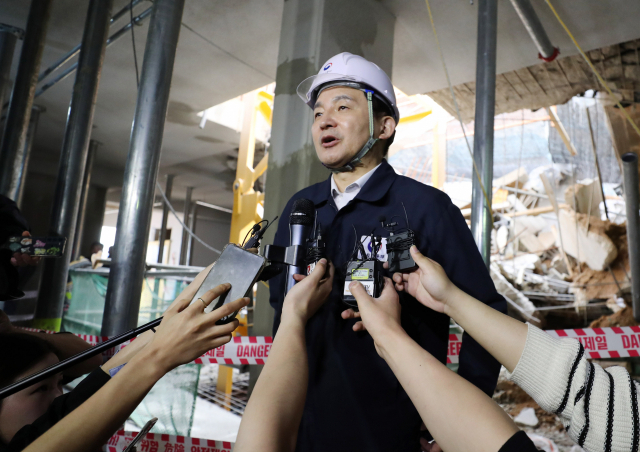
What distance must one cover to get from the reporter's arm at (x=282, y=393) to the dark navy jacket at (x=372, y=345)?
0.46m

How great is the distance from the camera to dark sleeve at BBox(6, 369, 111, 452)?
120cm

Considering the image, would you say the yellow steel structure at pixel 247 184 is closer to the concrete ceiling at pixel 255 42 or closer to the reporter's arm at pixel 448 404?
the concrete ceiling at pixel 255 42

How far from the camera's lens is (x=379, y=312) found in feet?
3.59

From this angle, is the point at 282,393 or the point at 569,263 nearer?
the point at 282,393

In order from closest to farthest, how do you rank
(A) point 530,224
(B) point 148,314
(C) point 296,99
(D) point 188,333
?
(D) point 188,333 → (C) point 296,99 → (B) point 148,314 → (A) point 530,224

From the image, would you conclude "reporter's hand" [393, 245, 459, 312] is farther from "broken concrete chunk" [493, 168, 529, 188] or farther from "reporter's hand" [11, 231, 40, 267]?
"broken concrete chunk" [493, 168, 529, 188]

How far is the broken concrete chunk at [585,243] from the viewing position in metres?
9.26

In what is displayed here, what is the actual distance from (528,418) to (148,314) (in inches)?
225

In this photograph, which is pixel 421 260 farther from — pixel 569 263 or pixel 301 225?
pixel 569 263

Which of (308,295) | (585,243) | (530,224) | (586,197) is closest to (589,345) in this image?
(308,295)

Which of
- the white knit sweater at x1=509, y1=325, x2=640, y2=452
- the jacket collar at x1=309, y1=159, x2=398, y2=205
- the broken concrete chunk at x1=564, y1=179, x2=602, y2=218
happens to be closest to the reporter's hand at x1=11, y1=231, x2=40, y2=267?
the jacket collar at x1=309, y1=159, x2=398, y2=205

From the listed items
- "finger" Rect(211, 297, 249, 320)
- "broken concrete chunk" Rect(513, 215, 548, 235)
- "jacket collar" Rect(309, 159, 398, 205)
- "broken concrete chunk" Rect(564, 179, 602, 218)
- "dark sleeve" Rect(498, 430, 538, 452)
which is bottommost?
"dark sleeve" Rect(498, 430, 538, 452)

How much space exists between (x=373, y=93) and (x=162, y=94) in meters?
1.90

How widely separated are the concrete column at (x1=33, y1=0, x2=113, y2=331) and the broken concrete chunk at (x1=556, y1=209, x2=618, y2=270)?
1031 centimetres
